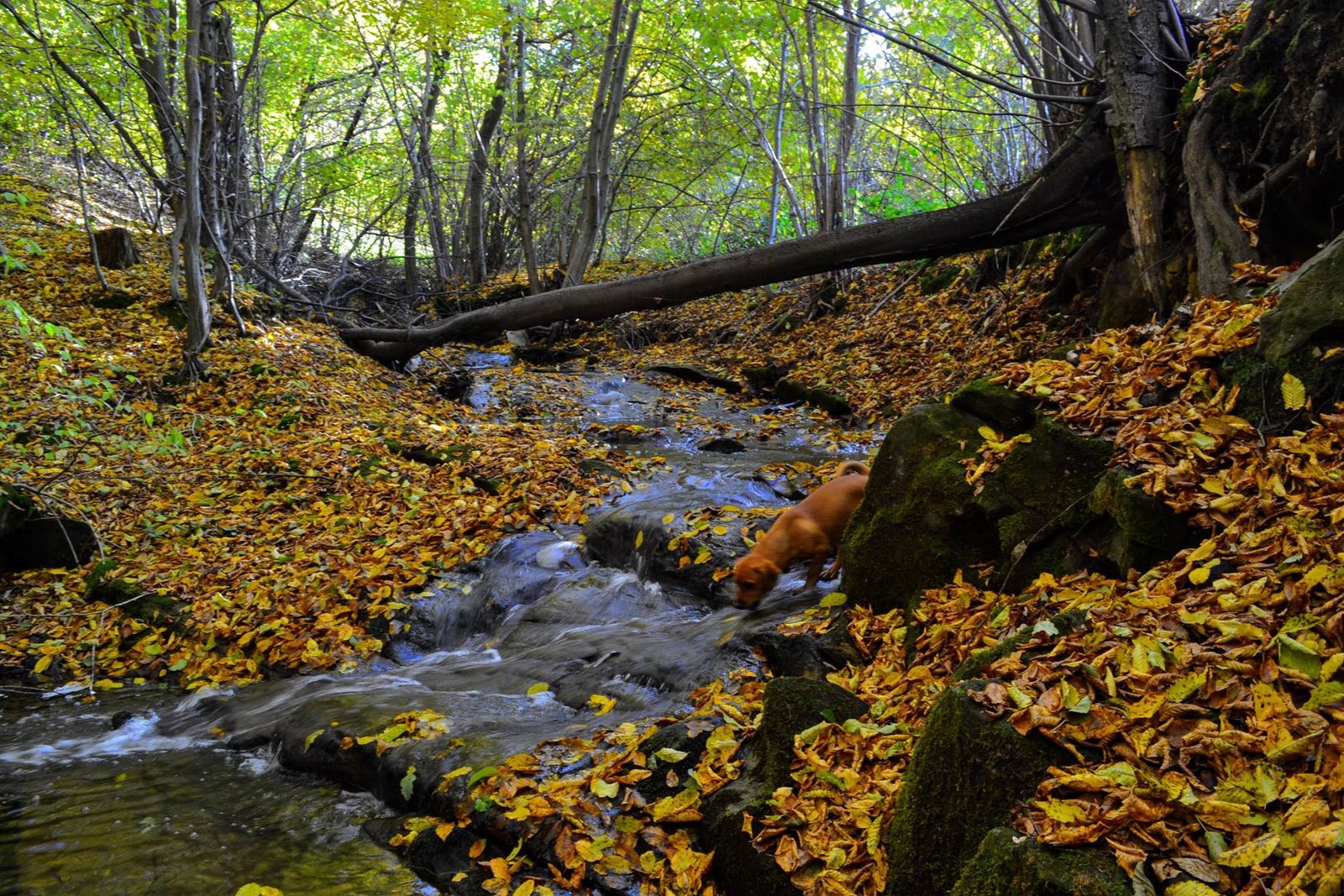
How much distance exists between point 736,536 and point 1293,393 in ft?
12.8

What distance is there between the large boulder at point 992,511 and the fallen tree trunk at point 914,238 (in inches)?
150

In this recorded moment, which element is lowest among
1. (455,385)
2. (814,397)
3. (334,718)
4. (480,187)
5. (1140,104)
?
(334,718)

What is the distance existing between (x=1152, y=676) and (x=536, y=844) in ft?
7.85

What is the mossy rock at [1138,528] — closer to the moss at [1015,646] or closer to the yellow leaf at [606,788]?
the moss at [1015,646]

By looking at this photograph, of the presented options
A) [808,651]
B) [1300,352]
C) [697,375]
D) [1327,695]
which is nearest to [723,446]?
[697,375]

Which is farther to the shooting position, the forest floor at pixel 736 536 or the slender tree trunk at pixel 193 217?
the slender tree trunk at pixel 193 217

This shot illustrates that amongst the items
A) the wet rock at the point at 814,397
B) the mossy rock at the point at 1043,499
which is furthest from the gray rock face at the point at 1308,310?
the wet rock at the point at 814,397

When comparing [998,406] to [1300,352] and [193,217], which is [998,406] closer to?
[1300,352]

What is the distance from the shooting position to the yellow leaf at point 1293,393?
10.3 feet

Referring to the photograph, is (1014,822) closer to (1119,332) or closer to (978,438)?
(978,438)

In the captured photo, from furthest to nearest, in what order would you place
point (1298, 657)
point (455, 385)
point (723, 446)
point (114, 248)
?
1. point (114, 248)
2. point (455, 385)
3. point (723, 446)
4. point (1298, 657)

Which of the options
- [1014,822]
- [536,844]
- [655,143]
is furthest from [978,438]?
[655,143]

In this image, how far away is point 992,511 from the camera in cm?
396

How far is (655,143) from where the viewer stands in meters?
Answer: 18.9
